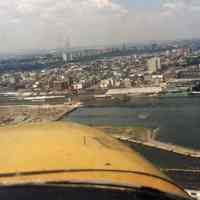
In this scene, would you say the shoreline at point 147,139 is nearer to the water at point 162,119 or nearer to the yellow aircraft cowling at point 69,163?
the water at point 162,119

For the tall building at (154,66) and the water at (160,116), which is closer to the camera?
the water at (160,116)

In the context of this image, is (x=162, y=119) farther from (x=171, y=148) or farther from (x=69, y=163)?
(x=69, y=163)

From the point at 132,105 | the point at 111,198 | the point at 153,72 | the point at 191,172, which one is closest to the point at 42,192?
the point at 111,198

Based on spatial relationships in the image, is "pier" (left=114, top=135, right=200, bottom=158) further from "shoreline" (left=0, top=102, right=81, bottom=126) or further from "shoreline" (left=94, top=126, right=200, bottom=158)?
"shoreline" (left=0, top=102, right=81, bottom=126)

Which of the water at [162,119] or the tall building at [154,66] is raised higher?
the tall building at [154,66]

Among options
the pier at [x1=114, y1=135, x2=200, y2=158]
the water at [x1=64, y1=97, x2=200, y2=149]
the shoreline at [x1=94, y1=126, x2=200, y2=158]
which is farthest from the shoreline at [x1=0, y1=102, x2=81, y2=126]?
the pier at [x1=114, y1=135, x2=200, y2=158]

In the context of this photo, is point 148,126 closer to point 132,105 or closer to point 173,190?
point 132,105

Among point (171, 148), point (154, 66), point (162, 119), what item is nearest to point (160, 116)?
point (162, 119)

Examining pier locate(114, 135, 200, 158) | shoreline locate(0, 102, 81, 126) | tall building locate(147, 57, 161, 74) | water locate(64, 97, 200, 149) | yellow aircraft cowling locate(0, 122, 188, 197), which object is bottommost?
shoreline locate(0, 102, 81, 126)

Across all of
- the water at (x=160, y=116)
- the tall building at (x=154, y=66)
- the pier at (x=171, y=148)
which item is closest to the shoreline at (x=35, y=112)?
the water at (x=160, y=116)
